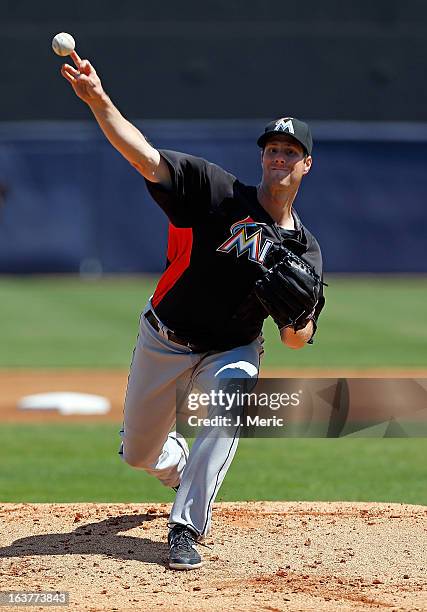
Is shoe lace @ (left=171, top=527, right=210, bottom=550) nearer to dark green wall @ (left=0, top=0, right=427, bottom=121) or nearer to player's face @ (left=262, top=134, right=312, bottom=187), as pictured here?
player's face @ (left=262, top=134, right=312, bottom=187)

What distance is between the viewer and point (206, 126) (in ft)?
77.0

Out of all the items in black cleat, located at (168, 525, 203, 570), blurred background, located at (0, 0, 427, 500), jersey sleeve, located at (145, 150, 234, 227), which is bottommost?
black cleat, located at (168, 525, 203, 570)

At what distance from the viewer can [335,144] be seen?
23094 millimetres

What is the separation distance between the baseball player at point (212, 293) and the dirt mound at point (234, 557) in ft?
0.78

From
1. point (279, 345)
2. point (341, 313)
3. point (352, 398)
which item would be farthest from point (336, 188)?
point (352, 398)

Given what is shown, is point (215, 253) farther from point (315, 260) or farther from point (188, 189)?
point (315, 260)

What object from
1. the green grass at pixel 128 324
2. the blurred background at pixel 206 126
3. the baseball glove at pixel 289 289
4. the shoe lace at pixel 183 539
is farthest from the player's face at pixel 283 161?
the blurred background at pixel 206 126

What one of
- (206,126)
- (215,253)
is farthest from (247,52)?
(215,253)

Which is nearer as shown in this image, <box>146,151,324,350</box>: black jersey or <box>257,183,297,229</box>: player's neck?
<box>146,151,324,350</box>: black jersey

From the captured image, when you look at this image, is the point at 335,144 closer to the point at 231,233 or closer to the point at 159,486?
the point at 159,486

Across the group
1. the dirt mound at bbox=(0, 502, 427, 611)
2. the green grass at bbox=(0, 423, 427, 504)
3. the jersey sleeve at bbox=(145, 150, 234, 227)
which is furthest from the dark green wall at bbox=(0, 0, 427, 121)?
the jersey sleeve at bbox=(145, 150, 234, 227)

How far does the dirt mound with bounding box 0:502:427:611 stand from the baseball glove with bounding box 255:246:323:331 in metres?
1.00

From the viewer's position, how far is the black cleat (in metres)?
4.52

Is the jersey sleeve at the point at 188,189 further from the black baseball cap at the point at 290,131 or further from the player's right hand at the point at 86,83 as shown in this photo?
the player's right hand at the point at 86,83
